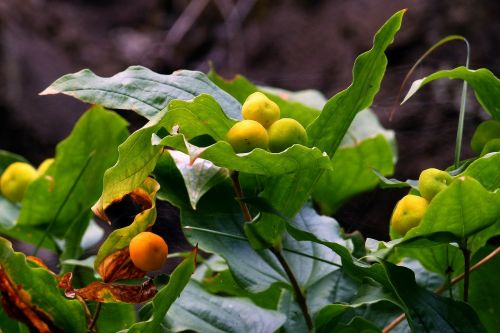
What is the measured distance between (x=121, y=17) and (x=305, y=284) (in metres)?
2.35

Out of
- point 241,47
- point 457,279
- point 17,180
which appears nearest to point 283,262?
point 457,279

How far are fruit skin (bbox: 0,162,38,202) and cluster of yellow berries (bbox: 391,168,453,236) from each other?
458 millimetres

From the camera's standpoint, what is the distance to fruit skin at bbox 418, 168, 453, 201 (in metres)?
0.48

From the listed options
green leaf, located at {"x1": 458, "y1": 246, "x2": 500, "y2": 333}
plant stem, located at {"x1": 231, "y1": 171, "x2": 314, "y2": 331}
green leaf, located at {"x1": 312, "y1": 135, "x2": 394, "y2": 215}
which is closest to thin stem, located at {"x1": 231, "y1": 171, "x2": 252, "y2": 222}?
plant stem, located at {"x1": 231, "y1": 171, "x2": 314, "y2": 331}

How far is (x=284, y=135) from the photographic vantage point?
467 millimetres

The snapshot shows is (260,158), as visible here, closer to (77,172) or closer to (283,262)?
(283,262)

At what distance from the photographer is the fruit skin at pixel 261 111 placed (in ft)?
1.54

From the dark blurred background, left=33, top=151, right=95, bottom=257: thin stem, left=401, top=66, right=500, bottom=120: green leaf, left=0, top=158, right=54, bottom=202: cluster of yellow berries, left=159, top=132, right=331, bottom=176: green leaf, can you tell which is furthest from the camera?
the dark blurred background

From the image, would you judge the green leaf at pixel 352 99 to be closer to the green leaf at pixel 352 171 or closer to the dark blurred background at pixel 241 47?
the green leaf at pixel 352 171

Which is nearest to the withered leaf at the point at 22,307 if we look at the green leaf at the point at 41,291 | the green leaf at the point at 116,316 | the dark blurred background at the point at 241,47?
the green leaf at the point at 41,291

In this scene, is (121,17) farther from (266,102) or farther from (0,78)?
(266,102)

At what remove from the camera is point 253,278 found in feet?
1.84

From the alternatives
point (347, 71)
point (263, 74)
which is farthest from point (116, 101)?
point (263, 74)

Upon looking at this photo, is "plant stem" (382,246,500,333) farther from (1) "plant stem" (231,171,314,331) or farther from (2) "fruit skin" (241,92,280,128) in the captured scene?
(2) "fruit skin" (241,92,280,128)
